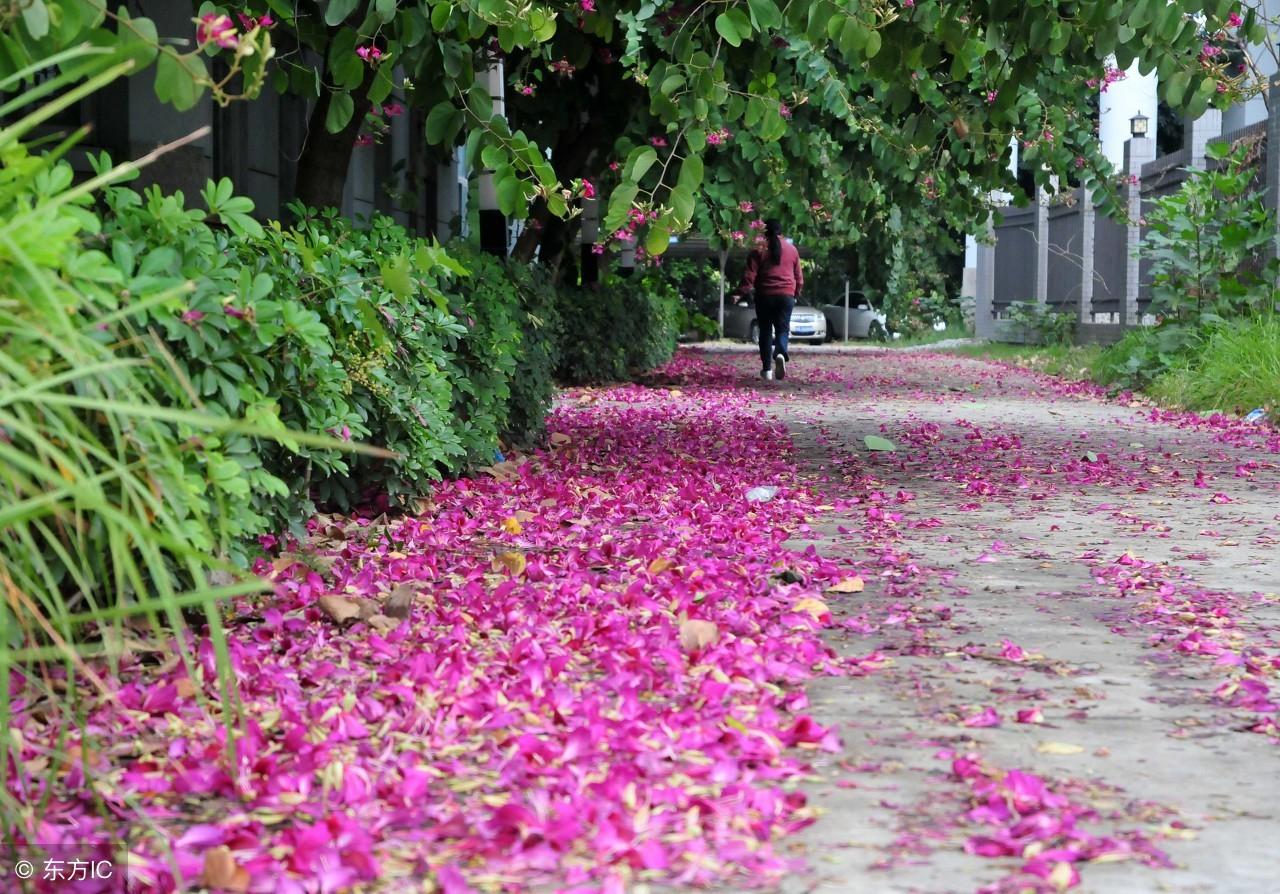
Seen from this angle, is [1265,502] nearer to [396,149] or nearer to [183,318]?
[183,318]

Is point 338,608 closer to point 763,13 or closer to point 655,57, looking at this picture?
point 763,13

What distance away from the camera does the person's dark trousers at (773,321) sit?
55.8 ft

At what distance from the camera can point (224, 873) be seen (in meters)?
2.48

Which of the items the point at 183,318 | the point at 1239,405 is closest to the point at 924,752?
the point at 183,318

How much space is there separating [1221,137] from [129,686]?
573 inches

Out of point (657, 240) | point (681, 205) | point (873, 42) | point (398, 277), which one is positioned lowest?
point (398, 277)

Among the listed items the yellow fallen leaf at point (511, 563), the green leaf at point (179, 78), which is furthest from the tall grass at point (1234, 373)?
the green leaf at point (179, 78)

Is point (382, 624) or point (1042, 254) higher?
point (1042, 254)

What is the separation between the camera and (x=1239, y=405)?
1172 centimetres

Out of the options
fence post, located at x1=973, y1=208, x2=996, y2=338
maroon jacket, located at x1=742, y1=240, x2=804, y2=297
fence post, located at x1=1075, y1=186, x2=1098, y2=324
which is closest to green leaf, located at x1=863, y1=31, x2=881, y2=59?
maroon jacket, located at x1=742, y1=240, x2=804, y2=297

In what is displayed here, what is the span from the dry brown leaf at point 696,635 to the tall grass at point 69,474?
1080 millimetres

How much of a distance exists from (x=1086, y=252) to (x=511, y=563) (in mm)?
18192

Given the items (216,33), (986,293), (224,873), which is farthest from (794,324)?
(224,873)

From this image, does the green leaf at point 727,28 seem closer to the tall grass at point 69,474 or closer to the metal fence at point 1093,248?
the tall grass at point 69,474
